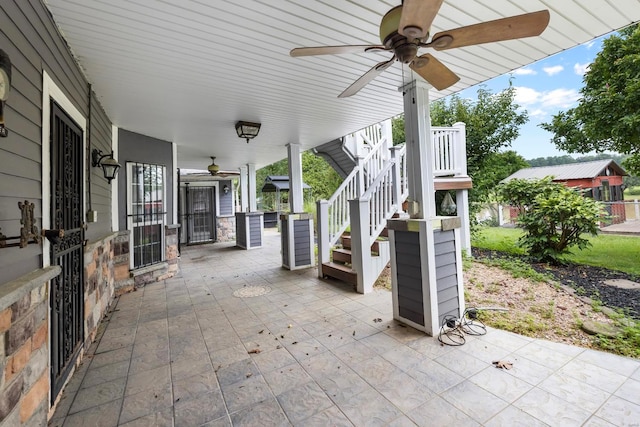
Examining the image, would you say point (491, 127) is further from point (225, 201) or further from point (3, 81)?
point (225, 201)

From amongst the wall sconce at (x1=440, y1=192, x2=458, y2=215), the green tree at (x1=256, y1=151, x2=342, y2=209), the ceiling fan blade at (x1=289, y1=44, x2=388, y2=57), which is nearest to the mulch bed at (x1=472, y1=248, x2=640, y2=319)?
the wall sconce at (x1=440, y1=192, x2=458, y2=215)

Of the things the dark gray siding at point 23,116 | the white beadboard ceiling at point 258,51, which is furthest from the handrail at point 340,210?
the dark gray siding at point 23,116

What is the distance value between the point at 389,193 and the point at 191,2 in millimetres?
3653

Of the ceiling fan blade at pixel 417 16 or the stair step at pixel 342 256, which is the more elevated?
the ceiling fan blade at pixel 417 16

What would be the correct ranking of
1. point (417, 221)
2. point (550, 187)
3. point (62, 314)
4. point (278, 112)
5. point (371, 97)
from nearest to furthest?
point (62, 314) → point (417, 221) → point (371, 97) → point (278, 112) → point (550, 187)

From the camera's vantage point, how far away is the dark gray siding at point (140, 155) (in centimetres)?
455

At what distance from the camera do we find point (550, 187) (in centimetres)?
523

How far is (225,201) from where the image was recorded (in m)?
10.6

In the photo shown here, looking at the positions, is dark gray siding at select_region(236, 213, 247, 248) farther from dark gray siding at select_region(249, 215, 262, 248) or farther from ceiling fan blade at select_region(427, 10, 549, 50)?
ceiling fan blade at select_region(427, 10, 549, 50)

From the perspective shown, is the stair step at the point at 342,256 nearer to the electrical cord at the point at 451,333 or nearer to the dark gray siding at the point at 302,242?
the dark gray siding at the point at 302,242

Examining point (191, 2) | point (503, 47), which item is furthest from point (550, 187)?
point (191, 2)

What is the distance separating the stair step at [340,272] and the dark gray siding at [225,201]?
6864 mm

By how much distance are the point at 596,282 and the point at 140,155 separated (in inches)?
296

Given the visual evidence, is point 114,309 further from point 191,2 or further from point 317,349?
point 191,2
